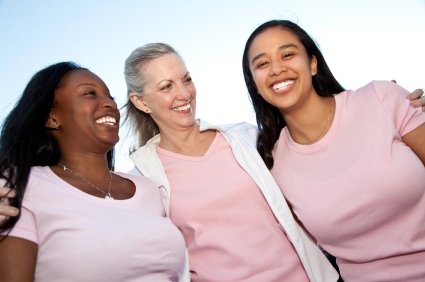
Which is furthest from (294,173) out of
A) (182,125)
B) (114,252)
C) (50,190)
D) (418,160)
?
(50,190)

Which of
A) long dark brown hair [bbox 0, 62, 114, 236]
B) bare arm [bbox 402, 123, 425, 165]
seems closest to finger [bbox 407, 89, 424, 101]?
bare arm [bbox 402, 123, 425, 165]

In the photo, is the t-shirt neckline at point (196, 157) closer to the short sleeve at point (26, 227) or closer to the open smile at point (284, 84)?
the open smile at point (284, 84)

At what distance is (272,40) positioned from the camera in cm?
300

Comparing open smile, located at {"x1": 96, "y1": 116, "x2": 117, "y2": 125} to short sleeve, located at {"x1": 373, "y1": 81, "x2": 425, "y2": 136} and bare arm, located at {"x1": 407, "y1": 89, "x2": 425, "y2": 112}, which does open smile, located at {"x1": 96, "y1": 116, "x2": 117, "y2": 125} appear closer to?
short sleeve, located at {"x1": 373, "y1": 81, "x2": 425, "y2": 136}

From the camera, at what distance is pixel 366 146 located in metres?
2.61

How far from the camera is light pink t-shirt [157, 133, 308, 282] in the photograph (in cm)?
270

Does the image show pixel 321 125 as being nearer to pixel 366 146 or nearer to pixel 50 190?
pixel 366 146

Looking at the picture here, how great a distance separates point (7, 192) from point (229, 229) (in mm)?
1562

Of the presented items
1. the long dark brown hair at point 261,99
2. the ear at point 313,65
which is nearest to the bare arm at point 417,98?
the long dark brown hair at point 261,99

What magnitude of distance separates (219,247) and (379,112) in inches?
61.9

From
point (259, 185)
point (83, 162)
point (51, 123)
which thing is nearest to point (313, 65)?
point (259, 185)

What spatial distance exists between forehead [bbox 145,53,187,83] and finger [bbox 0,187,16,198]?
5.49ft

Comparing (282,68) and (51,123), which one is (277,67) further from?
(51,123)

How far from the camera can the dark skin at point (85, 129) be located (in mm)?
2535
